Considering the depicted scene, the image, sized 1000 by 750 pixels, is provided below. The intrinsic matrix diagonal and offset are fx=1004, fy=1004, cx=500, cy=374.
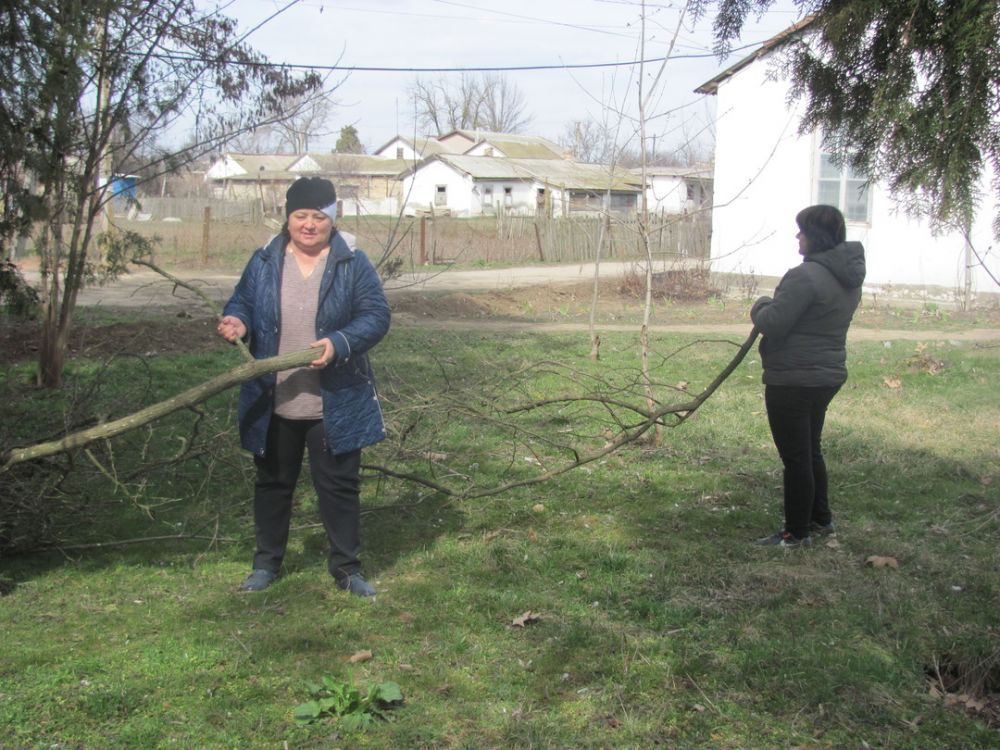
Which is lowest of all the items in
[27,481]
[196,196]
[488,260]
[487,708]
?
[487,708]

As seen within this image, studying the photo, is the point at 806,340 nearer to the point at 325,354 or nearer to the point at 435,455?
the point at 325,354

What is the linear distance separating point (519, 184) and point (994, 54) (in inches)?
2312

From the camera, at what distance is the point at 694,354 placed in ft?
39.5

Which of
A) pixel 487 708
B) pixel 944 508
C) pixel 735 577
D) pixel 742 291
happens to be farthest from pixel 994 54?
pixel 742 291

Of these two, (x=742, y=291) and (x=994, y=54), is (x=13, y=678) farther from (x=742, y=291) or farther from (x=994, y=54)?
(x=742, y=291)

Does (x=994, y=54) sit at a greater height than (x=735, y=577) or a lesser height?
greater

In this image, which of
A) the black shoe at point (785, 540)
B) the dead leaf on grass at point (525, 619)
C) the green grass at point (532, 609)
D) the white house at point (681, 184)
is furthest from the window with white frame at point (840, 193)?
the dead leaf on grass at point (525, 619)

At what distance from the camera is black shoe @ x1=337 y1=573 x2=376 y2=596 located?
4395 millimetres

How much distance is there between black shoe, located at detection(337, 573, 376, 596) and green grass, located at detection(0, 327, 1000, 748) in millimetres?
51

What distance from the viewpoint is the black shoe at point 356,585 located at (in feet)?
14.4

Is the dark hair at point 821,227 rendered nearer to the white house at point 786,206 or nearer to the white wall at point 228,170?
the white house at point 786,206

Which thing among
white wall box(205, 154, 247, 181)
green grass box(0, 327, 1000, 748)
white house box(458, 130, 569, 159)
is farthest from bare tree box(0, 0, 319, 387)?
white wall box(205, 154, 247, 181)

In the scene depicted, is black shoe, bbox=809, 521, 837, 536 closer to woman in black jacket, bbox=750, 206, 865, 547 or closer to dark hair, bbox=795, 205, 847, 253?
woman in black jacket, bbox=750, 206, 865, 547

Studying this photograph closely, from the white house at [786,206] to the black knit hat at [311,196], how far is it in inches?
494
